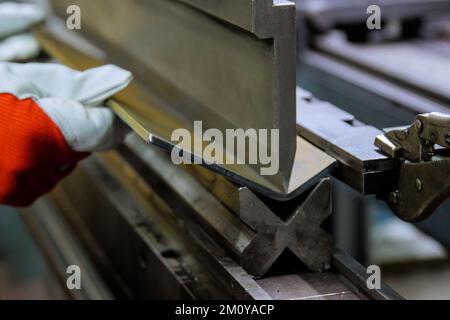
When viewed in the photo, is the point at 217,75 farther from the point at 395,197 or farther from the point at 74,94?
the point at 395,197

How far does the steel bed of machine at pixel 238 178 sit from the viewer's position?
105cm

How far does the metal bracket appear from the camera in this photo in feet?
3.57

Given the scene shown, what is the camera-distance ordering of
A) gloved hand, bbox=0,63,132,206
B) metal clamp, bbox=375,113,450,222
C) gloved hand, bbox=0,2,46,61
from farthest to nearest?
gloved hand, bbox=0,2,46,61 → gloved hand, bbox=0,63,132,206 → metal clamp, bbox=375,113,450,222

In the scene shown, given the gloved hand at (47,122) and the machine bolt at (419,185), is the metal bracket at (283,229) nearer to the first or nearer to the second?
the machine bolt at (419,185)

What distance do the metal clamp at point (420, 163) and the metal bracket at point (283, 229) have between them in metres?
0.10

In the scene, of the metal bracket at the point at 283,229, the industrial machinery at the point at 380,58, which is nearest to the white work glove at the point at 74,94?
the metal bracket at the point at 283,229

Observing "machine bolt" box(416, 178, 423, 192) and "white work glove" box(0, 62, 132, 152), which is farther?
"white work glove" box(0, 62, 132, 152)

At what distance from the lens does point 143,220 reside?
1.42 meters

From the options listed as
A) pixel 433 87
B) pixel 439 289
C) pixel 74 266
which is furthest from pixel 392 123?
pixel 439 289

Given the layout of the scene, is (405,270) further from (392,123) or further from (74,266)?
(74,266)

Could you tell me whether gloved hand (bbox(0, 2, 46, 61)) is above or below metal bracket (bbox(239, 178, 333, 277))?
above

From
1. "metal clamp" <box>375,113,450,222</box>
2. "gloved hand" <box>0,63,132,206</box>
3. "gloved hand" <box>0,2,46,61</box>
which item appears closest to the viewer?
"metal clamp" <box>375,113,450,222</box>

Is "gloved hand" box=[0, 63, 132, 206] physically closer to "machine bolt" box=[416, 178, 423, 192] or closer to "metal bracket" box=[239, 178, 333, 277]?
"metal bracket" box=[239, 178, 333, 277]

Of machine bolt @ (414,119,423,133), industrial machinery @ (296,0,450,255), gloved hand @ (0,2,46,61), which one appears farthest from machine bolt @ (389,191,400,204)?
gloved hand @ (0,2,46,61)
